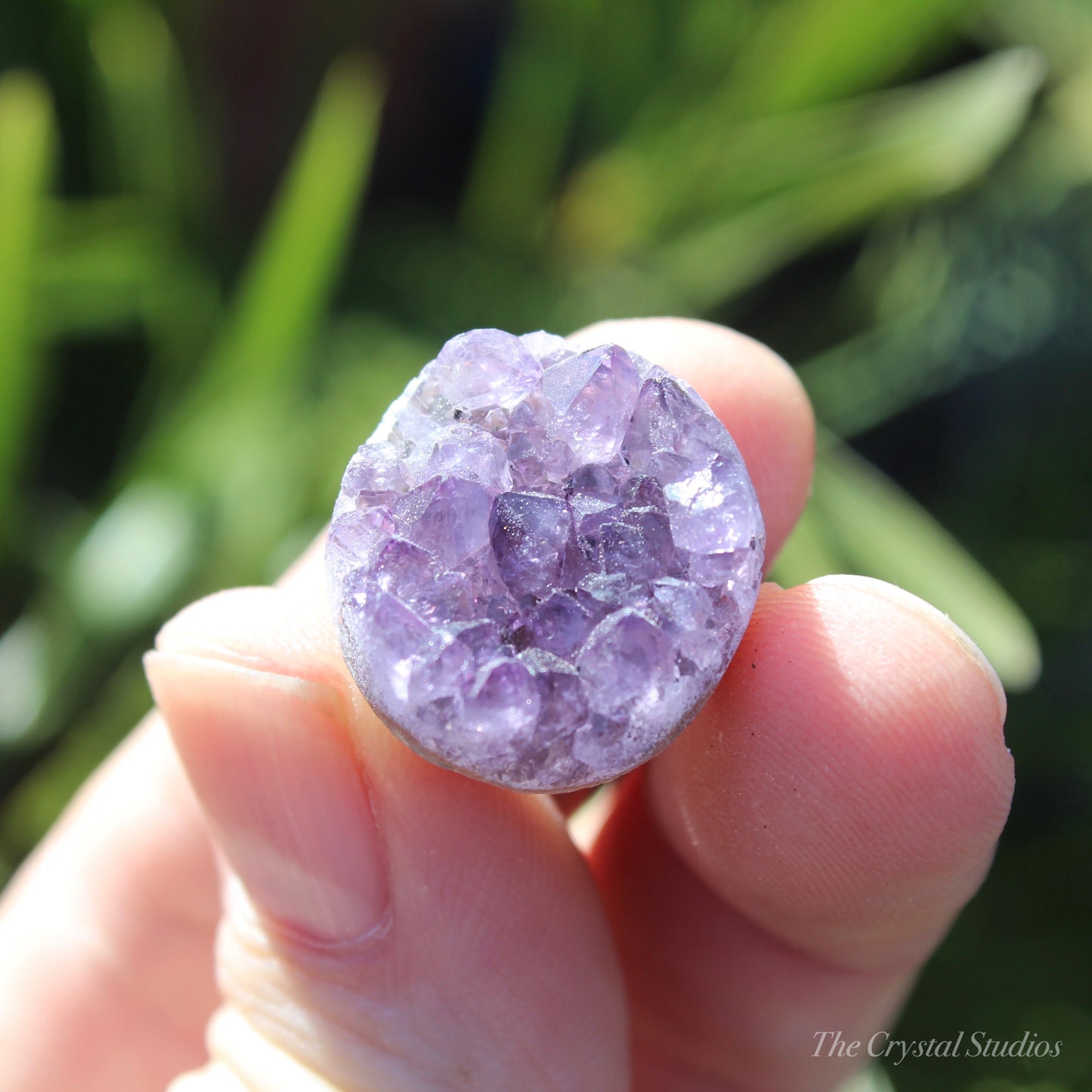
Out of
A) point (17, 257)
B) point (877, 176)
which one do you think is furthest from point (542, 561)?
point (877, 176)

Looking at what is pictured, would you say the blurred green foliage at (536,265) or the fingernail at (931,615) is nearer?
the fingernail at (931,615)

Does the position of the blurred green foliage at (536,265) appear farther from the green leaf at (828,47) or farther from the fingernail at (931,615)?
the fingernail at (931,615)

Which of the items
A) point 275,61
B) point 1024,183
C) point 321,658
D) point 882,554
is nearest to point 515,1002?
point 321,658

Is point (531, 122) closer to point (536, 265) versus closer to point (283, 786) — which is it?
point (536, 265)

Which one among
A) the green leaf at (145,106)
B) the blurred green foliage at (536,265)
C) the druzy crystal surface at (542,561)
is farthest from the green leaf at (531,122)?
the druzy crystal surface at (542,561)

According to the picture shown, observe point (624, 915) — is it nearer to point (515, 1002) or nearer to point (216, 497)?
point (515, 1002)
